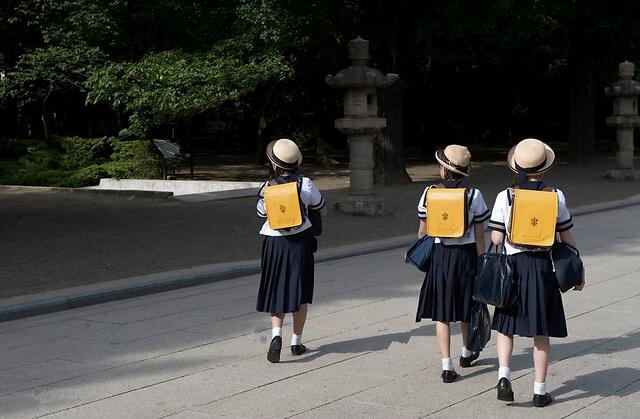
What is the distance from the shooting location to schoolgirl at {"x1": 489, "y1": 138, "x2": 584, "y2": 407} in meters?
5.68

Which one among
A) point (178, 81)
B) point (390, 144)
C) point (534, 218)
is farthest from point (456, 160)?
point (178, 81)

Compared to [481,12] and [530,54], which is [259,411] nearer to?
[481,12]

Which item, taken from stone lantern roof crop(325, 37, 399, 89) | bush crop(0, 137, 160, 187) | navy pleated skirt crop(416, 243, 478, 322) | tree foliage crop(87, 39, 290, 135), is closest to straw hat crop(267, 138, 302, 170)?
navy pleated skirt crop(416, 243, 478, 322)

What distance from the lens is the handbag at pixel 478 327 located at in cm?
639

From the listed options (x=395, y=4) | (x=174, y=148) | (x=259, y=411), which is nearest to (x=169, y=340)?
(x=259, y=411)

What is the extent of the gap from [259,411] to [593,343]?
9.87 ft

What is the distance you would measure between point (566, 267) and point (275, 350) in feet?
7.60

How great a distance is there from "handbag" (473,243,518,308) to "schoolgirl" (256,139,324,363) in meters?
1.65

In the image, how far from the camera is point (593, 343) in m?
7.36

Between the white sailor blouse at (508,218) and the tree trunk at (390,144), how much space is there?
17934 mm

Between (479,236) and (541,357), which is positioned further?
(479,236)

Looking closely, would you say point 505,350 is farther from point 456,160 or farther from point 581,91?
point 581,91

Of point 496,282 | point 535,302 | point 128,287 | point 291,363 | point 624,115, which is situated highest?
point 624,115

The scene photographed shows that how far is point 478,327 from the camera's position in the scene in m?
6.39
